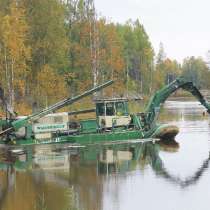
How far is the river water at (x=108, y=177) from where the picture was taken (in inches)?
875

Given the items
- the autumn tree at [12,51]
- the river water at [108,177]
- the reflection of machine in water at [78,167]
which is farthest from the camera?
the autumn tree at [12,51]

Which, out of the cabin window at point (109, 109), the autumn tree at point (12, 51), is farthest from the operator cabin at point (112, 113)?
the autumn tree at point (12, 51)

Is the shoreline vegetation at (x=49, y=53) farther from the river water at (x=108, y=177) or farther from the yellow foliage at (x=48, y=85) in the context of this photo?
A: the river water at (x=108, y=177)

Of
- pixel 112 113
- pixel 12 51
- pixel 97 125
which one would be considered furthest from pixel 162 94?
pixel 12 51

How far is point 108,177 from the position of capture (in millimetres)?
27328

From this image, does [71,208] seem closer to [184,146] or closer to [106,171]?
[106,171]

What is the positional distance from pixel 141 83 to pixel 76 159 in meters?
82.7

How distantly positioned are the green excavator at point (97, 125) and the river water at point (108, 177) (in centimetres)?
69

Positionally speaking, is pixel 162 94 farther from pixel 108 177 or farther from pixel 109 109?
pixel 108 177

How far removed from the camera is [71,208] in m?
20.8

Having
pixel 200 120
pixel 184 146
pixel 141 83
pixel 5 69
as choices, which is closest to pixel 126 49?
pixel 141 83

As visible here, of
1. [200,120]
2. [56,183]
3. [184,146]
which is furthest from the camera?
[200,120]

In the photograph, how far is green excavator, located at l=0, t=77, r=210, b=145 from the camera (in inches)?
1474

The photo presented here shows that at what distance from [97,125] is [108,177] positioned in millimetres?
12329
